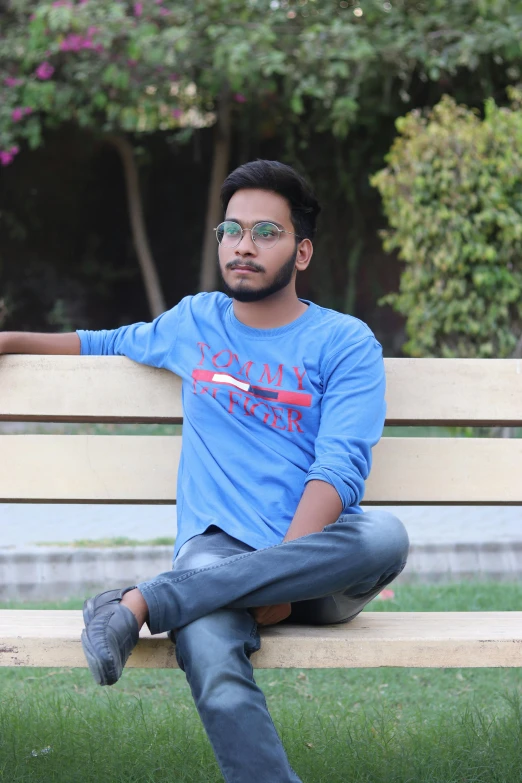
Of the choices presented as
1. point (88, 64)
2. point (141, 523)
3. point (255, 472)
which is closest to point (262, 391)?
point (255, 472)

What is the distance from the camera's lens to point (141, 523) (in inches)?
222

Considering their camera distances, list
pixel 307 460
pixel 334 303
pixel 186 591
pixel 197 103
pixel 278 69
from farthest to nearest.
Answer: pixel 334 303 → pixel 197 103 → pixel 278 69 → pixel 307 460 → pixel 186 591

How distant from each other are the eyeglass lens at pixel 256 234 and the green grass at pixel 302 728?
49.3 inches

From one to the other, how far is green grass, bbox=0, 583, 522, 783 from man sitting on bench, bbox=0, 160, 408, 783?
0.51m

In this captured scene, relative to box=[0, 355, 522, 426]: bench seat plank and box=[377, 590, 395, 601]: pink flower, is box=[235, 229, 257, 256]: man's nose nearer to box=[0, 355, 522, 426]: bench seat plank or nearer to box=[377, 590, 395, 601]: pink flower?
box=[0, 355, 522, 426]: bench seat plank

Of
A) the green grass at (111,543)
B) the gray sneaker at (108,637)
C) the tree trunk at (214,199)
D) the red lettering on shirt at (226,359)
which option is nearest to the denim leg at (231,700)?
the gray sneaker at (108,637)

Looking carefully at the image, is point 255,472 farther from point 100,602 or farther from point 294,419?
point 100,602

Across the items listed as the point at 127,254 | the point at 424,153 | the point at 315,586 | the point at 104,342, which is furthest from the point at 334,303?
the point at 315,586

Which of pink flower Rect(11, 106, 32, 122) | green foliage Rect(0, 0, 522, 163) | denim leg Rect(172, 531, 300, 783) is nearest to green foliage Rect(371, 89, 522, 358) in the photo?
green foliage Rect(0, 0, 522, 163)

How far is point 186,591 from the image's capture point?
2.10 m

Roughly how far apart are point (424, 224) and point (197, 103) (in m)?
3.37

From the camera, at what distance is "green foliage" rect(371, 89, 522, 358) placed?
6.50 metres

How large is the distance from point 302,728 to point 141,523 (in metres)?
2.99

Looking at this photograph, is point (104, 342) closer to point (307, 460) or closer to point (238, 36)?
point (307, 460)
